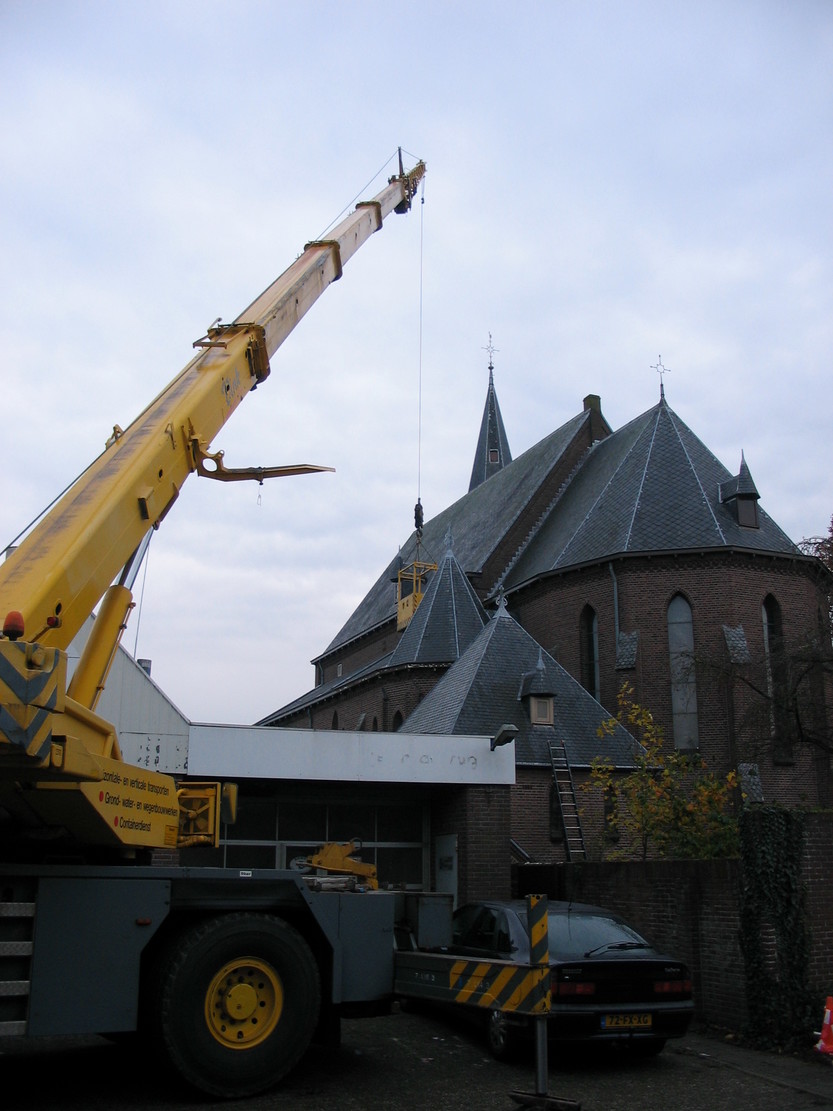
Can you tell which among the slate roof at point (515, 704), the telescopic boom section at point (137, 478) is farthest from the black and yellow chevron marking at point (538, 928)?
the slate roof at point (515, 704)

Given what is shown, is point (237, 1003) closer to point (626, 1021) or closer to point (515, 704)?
point (626, 1021)

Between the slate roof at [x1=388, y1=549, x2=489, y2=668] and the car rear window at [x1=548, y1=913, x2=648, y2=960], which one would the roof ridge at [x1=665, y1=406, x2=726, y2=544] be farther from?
the car rear window at [x1=548, y1=913, x2=648, y2=960]

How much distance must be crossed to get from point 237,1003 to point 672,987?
13.3ft

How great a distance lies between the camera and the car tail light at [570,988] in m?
9.41

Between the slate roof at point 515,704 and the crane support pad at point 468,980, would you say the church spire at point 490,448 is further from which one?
the crane support pad at point 468,980

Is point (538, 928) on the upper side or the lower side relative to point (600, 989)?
upper

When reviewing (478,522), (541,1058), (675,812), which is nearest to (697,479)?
(478,522)

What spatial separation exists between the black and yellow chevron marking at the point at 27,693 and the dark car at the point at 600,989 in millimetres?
4455

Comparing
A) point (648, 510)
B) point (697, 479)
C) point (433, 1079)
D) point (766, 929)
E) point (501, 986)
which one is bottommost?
point (433, 1079)

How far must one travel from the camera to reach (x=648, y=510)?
31297mm

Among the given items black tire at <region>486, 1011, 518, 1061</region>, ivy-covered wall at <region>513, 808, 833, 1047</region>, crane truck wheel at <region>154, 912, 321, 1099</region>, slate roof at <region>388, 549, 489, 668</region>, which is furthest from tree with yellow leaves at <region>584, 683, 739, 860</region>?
slate roof at <region>388, 549, 489, 668</region>

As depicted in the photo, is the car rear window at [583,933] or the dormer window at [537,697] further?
the dormer window at [537,697]

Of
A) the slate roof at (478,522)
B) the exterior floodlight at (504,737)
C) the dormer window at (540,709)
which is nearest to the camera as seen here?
the exterior floodlight at (504,737)

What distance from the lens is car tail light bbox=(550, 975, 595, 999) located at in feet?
30.9
